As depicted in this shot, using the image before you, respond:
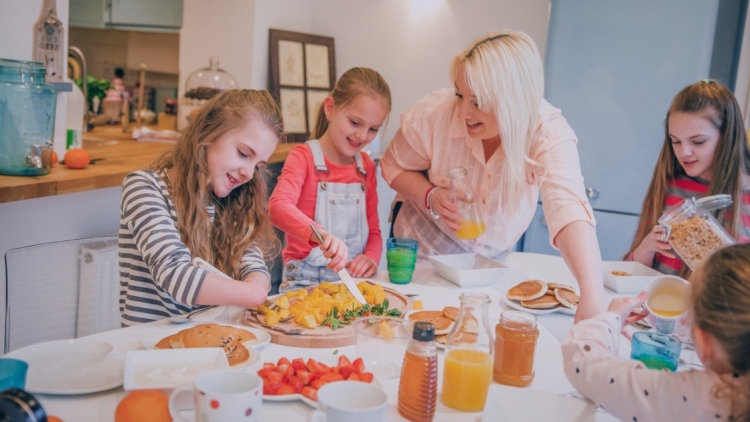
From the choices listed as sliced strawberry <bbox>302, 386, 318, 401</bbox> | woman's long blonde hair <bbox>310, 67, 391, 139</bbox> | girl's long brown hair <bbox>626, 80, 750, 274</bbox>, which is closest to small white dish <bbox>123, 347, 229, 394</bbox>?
sliced strawberry <bbox>302, 386, 318, 401</bbox>

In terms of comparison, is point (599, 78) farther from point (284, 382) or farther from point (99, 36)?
point (99, 36)

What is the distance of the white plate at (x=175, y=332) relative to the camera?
1285mm

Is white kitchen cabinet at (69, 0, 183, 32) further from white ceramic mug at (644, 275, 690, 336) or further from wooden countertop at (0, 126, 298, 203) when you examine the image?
white ceramic mug at (644, 275, 690, 336)

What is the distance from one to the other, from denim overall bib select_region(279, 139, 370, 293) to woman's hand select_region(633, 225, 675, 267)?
924mm

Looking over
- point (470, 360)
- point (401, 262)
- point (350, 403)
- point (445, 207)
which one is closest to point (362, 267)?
point (401, 262)

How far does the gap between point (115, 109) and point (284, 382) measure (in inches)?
139

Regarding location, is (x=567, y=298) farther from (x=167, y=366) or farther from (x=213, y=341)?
(x=167, y=366)

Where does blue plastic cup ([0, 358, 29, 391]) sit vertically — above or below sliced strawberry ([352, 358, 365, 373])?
above

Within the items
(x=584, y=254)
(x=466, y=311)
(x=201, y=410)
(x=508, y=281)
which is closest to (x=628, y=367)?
(x=466, y=311)

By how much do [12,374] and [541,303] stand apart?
1.21 m

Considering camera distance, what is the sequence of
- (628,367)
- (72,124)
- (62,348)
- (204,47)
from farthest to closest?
(204,47) → (72,124) → (62,348) → (628,367)

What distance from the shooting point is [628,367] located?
1.12 m

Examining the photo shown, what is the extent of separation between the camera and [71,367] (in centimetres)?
118

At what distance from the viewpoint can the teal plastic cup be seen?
1878 millimetres
